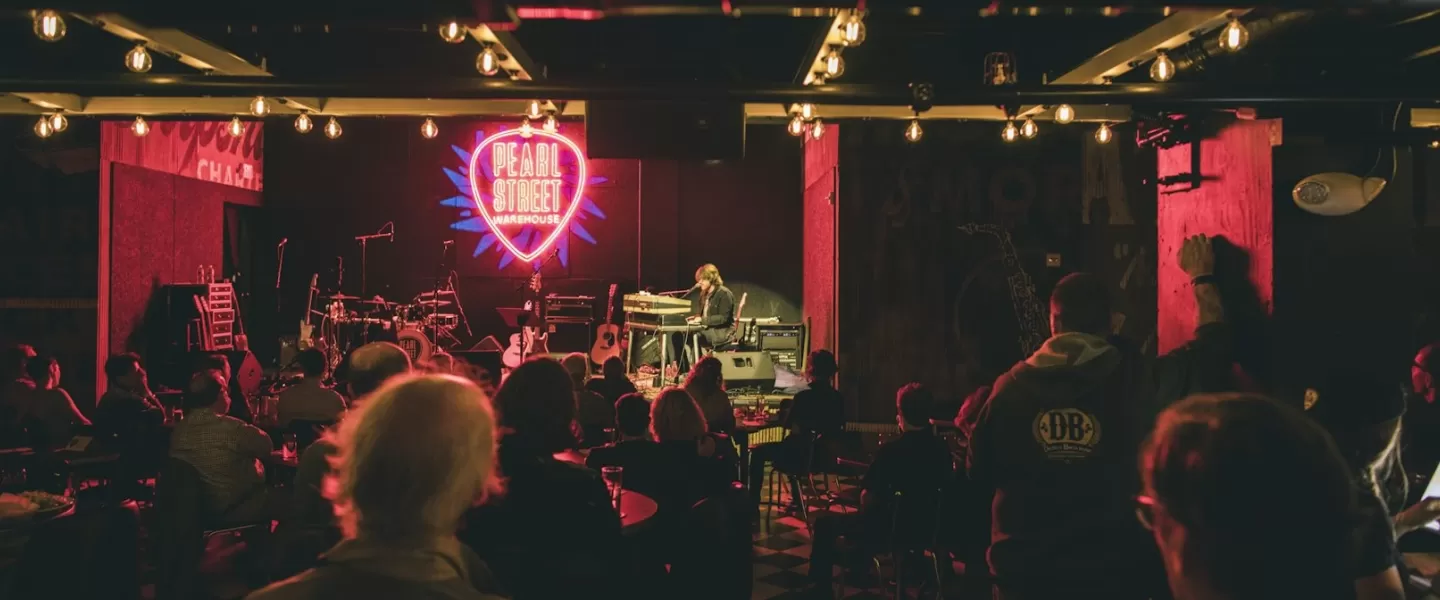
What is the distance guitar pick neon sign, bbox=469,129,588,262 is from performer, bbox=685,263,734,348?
251cm

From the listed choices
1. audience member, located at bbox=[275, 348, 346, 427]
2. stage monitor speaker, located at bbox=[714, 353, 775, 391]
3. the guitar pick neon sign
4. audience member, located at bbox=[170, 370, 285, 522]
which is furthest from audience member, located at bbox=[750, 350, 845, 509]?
the guitar pick neon sign

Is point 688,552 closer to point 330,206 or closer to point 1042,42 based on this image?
point 1042,42

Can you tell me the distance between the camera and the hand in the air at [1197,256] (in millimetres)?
5102

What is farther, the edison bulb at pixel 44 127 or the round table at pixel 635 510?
the edison bulb at pixel 44 127

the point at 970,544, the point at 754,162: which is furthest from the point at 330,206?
the point at 970,544

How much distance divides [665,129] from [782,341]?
17.8 feet

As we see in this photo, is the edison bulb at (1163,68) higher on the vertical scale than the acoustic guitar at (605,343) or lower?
higher

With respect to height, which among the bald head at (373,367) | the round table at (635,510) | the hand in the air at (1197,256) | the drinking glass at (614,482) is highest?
the hand in the air at (1197,256)

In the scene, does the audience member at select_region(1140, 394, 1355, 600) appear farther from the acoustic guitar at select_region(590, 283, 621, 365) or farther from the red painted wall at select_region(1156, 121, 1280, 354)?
the acoustic guitar at select_region(590, 283, 621, 365)

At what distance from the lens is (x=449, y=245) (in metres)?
14.0

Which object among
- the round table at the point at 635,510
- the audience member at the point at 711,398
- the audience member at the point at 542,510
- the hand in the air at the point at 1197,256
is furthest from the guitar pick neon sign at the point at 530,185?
the audience member at the point at 542,510

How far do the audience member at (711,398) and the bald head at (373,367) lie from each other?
2.30m

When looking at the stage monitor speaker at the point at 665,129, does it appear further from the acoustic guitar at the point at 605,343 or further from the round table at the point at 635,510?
the acoustic guitar at the point at 605,343

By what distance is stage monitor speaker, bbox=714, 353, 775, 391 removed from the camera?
1068 cm
